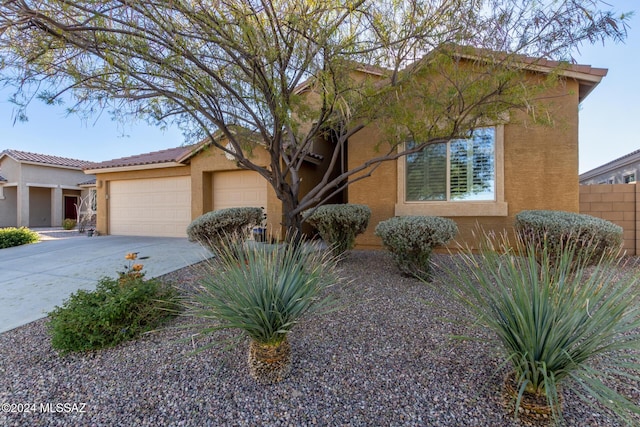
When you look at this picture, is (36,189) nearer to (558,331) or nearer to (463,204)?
(463,204)

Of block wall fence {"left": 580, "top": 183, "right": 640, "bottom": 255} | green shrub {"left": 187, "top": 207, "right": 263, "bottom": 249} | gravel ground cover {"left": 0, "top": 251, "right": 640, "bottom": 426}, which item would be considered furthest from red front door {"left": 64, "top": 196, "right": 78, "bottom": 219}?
block wall fence {"left": 580, "top": 183, "right": 640, "bottom": 255}

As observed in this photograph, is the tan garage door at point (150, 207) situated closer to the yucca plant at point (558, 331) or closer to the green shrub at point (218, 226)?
the green shrub at point (218, 226)

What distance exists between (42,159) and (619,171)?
122 feet

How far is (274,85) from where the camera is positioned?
4348 millimetres

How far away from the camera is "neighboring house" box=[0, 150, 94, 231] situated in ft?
66.2

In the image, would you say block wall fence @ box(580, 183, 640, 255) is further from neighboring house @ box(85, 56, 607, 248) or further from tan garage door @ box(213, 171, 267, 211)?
tan garage door @ box(213, 171, 267, 211)

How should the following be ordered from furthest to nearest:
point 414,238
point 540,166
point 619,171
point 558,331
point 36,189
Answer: point 36,189 < point 619,171 < point 540,166 < point 414,238 < point 558,331

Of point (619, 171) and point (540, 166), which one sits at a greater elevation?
point (619, 171)

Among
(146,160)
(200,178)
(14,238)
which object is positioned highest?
(146,160)

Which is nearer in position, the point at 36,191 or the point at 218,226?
the point at 218,226

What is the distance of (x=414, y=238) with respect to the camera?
5.04 m

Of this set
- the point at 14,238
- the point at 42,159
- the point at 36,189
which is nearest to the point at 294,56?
the point at 14,238

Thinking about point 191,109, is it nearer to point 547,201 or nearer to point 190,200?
point 190,200

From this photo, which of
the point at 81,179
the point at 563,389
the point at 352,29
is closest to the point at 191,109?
the point at 352,29
